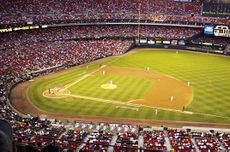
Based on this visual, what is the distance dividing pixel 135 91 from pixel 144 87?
2.80m

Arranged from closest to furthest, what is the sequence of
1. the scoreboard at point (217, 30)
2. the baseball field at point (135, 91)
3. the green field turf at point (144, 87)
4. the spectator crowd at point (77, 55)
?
the spectator crowd at point (77, 55) < the green field turf at point (144, 87) < the baseball field at point (135, 91) < the scoreboard at point (217, 30)

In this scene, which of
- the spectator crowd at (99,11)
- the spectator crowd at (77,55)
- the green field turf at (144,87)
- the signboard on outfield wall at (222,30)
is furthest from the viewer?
the signboard on outfield wall at (222,30)

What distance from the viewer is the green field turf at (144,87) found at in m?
40.4

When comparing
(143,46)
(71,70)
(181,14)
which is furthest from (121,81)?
(181,14)

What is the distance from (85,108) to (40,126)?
11225mm

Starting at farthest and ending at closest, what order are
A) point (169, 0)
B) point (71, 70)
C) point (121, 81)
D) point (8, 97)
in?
point (169, 0)
point (71, 70)
point (121, 81)
point (8, 97)

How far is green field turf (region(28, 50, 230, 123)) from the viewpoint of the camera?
4041cm

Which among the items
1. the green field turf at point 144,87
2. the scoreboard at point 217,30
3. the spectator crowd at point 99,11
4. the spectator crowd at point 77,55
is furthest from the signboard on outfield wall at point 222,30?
the green field turf at point 144,87

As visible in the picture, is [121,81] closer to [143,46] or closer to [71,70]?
[71,70]

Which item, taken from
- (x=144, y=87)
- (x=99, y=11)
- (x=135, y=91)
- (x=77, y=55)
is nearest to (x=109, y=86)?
(x=135, y=91)

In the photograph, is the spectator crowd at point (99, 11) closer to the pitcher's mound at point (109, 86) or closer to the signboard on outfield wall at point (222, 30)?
the signboard on outfield wall at point (222, 30)

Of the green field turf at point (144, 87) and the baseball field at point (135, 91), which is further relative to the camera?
the baseball field at point (135, 91)

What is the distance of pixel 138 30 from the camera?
87375 mm

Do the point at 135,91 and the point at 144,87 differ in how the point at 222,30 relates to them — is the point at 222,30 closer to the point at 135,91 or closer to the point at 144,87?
the point at 144,87
